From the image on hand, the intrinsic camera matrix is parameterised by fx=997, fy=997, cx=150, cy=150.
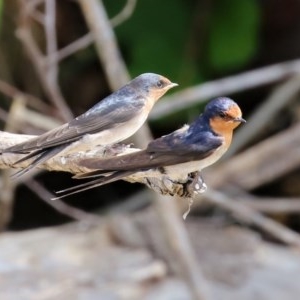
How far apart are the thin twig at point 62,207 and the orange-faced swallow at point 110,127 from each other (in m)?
1.94

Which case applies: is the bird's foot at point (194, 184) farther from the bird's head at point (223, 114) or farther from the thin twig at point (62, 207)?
the thin twig at point (62, 207)

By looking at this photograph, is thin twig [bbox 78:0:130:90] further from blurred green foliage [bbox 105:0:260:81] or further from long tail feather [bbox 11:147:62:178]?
long tail feather [bbox 11:147:62:178]

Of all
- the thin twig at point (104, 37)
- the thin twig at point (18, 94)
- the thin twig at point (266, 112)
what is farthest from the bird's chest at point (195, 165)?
the thin twig at point (266, 112)

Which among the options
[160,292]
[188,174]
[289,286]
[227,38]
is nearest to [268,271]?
[289,286]

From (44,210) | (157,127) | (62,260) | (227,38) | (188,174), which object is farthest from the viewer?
(44,210)

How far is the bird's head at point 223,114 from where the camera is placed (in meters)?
0.84

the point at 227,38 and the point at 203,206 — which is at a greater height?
the point at 227,38

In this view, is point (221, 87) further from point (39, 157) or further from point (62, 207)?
point (39, 157)

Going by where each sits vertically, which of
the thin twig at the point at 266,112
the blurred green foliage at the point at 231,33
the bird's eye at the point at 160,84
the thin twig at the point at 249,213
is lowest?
the bird's eye at the point at 160,84

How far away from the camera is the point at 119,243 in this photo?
288 centimetres

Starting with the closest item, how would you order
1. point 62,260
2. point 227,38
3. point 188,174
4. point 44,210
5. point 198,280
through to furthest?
1. point 188,174
2. point 198,280
3. point 62,260
4. point 227,38
5. point 44,210

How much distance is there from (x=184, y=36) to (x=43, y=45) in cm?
47

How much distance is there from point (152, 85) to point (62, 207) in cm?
229

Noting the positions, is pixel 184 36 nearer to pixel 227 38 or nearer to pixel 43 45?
pixel 227 38
